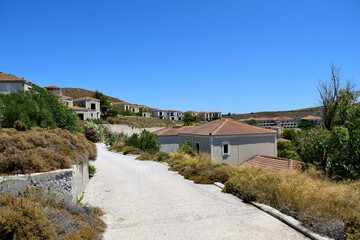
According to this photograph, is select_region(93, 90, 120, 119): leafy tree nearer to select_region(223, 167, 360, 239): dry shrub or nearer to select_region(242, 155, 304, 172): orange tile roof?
select_region(242, 155, 304, 172): orange tile roof

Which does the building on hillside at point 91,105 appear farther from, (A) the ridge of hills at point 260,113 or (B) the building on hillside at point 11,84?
(A) the ridge of hills at point 260,113

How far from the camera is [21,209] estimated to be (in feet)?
12.7

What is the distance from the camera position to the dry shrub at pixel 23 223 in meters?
3.51

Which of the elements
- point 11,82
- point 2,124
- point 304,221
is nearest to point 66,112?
point 2,124

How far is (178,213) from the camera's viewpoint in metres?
6.57

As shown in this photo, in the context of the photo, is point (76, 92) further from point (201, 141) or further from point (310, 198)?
point (310, 198)

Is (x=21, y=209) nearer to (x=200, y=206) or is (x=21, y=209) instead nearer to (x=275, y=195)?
(x=200, y=206)

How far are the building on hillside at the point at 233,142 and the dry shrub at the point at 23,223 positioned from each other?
50.7 ft

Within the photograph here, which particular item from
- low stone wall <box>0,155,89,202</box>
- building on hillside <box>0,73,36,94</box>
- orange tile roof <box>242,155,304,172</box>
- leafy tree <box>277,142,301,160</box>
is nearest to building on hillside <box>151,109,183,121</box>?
building on hillside <box>0,73,36,94</box>

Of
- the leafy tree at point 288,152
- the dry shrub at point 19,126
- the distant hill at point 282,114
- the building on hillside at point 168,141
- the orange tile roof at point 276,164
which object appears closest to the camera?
the dry shrub at point 19,126

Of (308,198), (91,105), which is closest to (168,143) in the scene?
(308,198)

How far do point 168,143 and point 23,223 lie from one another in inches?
953

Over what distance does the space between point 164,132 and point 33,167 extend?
22588 millimetres

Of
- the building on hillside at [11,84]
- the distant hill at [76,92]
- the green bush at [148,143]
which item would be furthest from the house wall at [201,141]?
the distant hill at [76,92]
